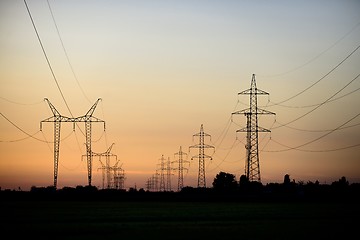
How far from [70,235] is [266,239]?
1197cm

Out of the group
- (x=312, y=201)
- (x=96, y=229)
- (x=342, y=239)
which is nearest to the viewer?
(x=342, y=239)

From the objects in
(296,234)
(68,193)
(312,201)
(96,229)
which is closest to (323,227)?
(296,234)

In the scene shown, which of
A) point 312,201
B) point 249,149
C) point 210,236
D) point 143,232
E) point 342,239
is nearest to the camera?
point 342,239

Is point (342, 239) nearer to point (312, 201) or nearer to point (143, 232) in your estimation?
point (143, 232)

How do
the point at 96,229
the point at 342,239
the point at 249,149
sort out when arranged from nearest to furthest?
the point at 342,239, the point at 96,229, the point at 249,149

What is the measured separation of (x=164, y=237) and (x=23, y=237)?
26.8 ft

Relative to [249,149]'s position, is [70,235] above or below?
below

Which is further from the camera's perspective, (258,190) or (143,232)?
(258,190)

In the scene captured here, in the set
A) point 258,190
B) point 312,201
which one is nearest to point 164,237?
point 312,201

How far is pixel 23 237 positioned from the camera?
119 feet

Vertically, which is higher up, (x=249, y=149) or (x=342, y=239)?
(x=249, y=149)

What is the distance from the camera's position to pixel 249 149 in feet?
313

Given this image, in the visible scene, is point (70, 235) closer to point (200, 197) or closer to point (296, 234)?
point (296, 234)

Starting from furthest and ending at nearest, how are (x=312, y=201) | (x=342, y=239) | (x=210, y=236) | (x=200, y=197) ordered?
(x=200, y=197)
(x=312, y=201)
(x=210, y=236)
(x=342, y=239)
